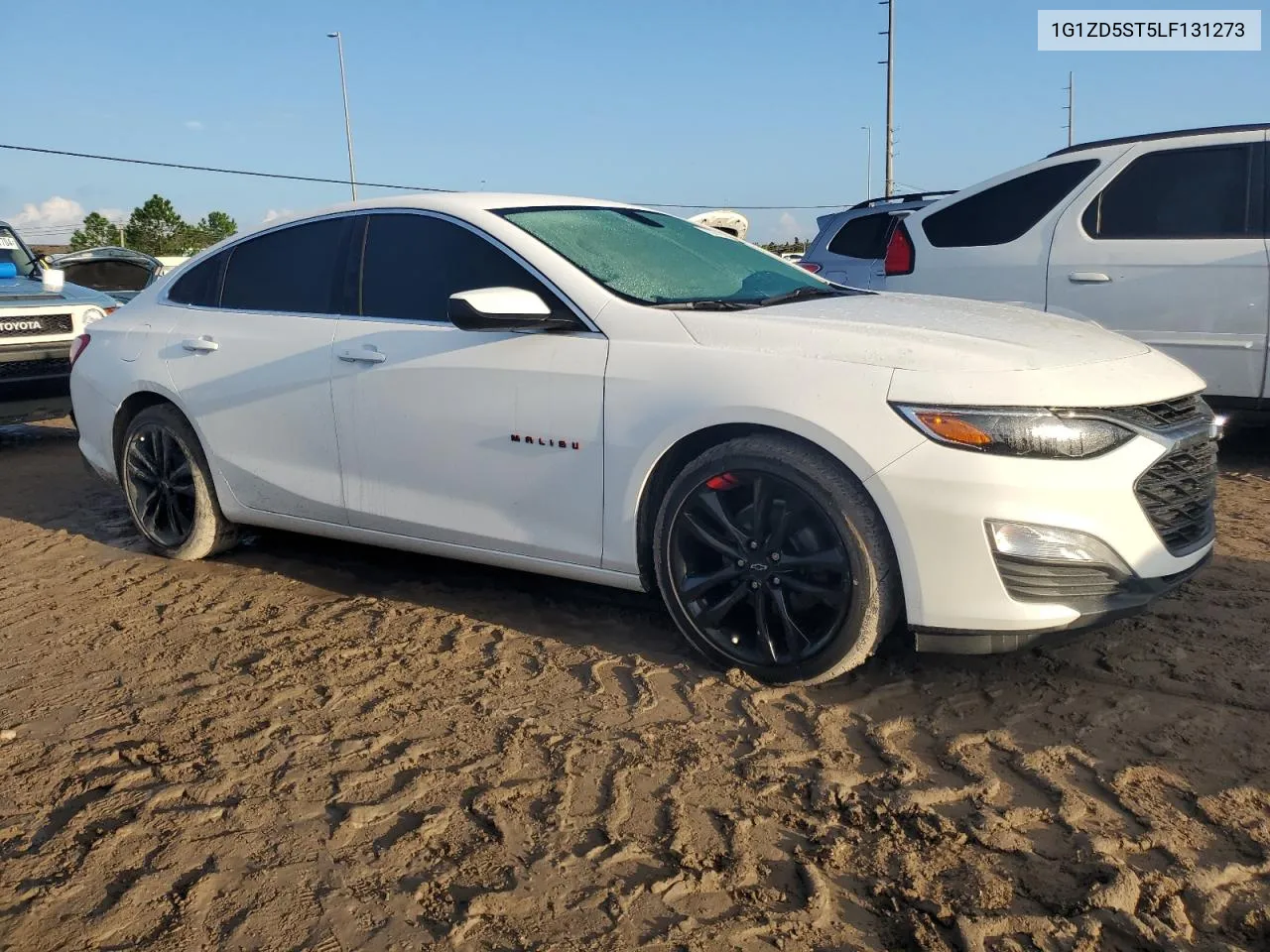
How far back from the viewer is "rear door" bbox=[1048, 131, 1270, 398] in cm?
592

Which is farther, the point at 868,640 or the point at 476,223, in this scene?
the point at 476,223

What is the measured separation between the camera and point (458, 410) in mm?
4043

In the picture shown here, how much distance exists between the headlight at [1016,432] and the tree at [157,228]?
4860cm

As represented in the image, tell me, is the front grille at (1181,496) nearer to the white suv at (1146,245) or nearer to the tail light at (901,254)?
the white suv at (1146,245)

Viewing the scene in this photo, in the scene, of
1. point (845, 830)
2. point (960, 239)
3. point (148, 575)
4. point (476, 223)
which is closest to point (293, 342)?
point (476, 223)

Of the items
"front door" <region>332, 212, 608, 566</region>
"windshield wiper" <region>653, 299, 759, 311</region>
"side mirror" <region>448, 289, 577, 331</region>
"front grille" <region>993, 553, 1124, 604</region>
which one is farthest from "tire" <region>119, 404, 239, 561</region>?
"front grille" <region>993, 553, 1124, 604</region>

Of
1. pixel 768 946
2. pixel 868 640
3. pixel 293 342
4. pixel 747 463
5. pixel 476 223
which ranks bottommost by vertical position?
pixel 768 946

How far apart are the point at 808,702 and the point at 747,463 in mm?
751

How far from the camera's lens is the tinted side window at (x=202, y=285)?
509 cm

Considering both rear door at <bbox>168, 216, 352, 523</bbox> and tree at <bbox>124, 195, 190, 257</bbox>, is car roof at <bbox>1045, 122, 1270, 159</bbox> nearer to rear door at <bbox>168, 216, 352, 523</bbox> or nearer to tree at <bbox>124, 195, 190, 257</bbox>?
rear door at <bbox>168, 216, 352, 523</bbox>

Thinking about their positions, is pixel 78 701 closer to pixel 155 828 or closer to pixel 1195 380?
pixel 155 828

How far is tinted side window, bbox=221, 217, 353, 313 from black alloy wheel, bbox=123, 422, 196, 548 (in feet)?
2.39

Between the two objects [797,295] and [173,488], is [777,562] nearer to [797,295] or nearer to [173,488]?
[797,295]

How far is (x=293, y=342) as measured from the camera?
4.59 metres
